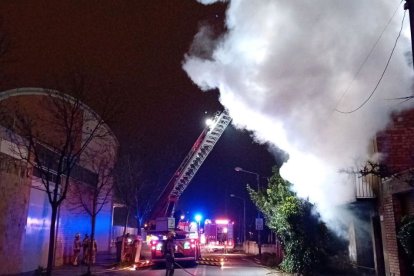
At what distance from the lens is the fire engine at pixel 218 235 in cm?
3856

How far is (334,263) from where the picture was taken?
1627cm

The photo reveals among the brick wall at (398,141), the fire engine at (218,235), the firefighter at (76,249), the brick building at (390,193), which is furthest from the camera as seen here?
the fire engine at (218,235)

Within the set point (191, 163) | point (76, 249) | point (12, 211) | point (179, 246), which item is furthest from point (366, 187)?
point (76, 249)

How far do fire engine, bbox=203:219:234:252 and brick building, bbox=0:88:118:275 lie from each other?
1350 cm

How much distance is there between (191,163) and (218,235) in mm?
17418

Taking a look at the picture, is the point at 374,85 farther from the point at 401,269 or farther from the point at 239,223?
the point at 239,223

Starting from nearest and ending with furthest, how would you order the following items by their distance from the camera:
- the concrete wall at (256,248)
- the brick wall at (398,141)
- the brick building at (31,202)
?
the brick wall at (398,141) → the brick building at (31,202) → the concrete wall at (256,248)

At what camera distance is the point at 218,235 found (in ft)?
127

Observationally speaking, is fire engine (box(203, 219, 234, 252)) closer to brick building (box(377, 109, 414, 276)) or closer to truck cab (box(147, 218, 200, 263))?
truck cab (box(147, 218, 200, 263))

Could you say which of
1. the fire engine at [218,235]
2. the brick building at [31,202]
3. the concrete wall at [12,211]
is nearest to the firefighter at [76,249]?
the brick building at [31,202]

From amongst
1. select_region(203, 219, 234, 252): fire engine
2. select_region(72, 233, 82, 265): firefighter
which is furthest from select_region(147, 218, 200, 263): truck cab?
select_region(203, 219, 234, 252): fire engine

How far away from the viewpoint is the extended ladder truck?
20.9 meters

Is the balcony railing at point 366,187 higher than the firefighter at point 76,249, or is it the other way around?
the balcony railing at point 366,187

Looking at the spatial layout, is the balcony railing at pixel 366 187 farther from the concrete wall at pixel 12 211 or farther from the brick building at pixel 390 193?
the concrete wall at pixel 12 211
